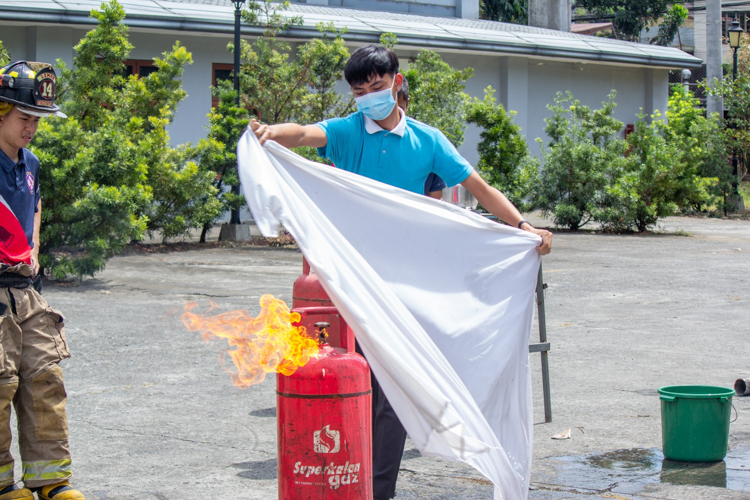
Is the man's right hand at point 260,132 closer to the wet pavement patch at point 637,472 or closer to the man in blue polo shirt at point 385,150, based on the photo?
the man in blue polo shirt at point 385,150

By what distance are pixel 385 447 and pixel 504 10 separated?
149 feet

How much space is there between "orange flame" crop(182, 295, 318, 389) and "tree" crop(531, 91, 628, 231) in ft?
52.3

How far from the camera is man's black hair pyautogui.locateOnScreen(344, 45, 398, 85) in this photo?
3662 mm

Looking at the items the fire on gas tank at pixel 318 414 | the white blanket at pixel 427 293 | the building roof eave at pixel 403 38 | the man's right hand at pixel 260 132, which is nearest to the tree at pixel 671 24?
the building roof eave at pixel 403 38

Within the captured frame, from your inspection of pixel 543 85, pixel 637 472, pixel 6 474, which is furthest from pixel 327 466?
pixel 543 85

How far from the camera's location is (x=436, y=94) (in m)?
16.8

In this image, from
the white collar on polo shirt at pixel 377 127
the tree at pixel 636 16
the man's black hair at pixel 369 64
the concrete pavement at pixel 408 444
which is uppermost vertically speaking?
the tree at pixel 636 16

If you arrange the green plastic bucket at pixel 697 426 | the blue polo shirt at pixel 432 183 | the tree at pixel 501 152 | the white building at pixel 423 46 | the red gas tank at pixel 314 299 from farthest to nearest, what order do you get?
the tree at pixel 501 152, the white building at pixel 423 46, the green plastic bucket at pixel 697 426, the red gas tank at pixel 314 299, the blue polo shirt at pixel 432 183

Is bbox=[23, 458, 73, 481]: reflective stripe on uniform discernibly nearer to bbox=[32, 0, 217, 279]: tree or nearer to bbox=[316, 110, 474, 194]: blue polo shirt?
bbox=[316, 110, 474, 194]: blue polo shirt

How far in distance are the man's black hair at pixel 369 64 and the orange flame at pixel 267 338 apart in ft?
3.44

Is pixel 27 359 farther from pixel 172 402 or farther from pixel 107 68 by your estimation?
pixel 107 68

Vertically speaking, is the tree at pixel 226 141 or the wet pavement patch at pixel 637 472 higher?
the tree at pixel 226 141

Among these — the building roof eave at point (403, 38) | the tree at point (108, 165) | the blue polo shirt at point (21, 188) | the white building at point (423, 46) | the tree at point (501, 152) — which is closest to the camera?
the blue polo shirt at point (21, 188)

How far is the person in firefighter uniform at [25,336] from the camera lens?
3.52 metres
